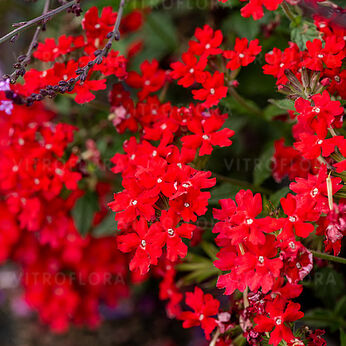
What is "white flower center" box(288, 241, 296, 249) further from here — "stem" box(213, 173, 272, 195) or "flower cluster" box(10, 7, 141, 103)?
"flower cluster" box(10, 7, 141, 103)


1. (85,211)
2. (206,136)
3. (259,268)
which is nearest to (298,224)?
(259,268)

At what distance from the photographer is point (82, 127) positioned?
1783 mm

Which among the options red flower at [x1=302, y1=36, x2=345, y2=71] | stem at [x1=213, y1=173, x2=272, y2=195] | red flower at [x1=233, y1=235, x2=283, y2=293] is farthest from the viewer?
stem at [x1=213, y1=173, x2=272, y2=195]

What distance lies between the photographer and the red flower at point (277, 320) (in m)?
0.94

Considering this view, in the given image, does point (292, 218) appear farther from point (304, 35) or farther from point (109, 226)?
point (109, 226)

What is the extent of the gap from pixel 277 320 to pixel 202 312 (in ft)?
0.76

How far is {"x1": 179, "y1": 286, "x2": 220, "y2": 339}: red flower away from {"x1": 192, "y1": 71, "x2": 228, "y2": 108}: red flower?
1.62 feet

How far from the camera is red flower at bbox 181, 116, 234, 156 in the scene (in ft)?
3.68

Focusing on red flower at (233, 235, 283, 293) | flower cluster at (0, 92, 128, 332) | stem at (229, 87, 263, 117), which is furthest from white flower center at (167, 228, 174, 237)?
stem at (229, 87, 263, 117)

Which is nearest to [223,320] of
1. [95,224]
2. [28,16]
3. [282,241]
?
[282,241]

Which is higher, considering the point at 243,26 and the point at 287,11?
the point at 287,11

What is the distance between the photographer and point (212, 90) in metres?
1.18

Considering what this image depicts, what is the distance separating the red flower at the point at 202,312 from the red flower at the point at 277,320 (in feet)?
0.56

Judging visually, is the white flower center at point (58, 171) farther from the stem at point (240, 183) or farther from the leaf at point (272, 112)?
the leaf at point (272, 112)
